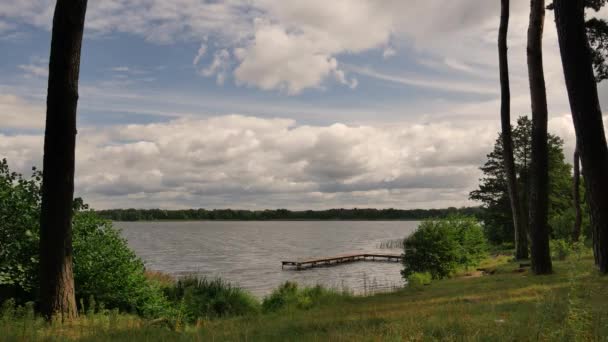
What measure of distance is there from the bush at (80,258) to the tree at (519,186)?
4225cm

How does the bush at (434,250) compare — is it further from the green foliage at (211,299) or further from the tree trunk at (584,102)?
the tree trunk at (584,102)

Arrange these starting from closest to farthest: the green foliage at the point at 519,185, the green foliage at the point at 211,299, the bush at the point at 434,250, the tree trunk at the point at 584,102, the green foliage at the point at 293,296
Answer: the tree trunk at the point at 584,102 → the green foliage at the point at 293,296 → the green foliage at the point at 211,299 → the bush at the point at 434,250 → the green foliage at the point at 519,185

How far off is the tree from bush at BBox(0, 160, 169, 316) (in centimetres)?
4225

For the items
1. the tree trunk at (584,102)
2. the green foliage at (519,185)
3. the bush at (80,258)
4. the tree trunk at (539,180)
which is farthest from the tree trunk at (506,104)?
the green foliage at (519,185)

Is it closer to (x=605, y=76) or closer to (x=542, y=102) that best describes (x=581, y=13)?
(x=542, y=102)

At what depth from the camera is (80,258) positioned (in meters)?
12.1

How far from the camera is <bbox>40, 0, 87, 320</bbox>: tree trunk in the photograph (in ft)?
28.2

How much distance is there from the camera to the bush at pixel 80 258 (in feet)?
36.7

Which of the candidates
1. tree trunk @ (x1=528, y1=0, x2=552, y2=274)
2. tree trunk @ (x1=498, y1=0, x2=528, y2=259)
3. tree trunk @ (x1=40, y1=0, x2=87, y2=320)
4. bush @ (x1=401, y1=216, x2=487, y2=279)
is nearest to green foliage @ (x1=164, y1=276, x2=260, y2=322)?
tree trunk @ (x1=40, y1=0, x2=87, y2=320)

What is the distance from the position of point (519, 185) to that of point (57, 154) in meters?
49.9

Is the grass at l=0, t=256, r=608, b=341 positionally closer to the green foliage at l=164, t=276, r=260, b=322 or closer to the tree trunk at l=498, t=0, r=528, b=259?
the green foliage at l=164, t=276, r=260, b=322

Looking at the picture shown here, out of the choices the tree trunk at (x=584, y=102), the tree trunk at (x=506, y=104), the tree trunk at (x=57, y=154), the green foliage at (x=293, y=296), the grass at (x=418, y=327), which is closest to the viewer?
the grass at (x=418, y=327)

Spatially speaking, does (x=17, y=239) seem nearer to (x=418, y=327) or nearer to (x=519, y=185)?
(x=418, y=327)

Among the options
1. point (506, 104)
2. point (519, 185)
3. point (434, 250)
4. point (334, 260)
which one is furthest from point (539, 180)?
point (334, 260)
